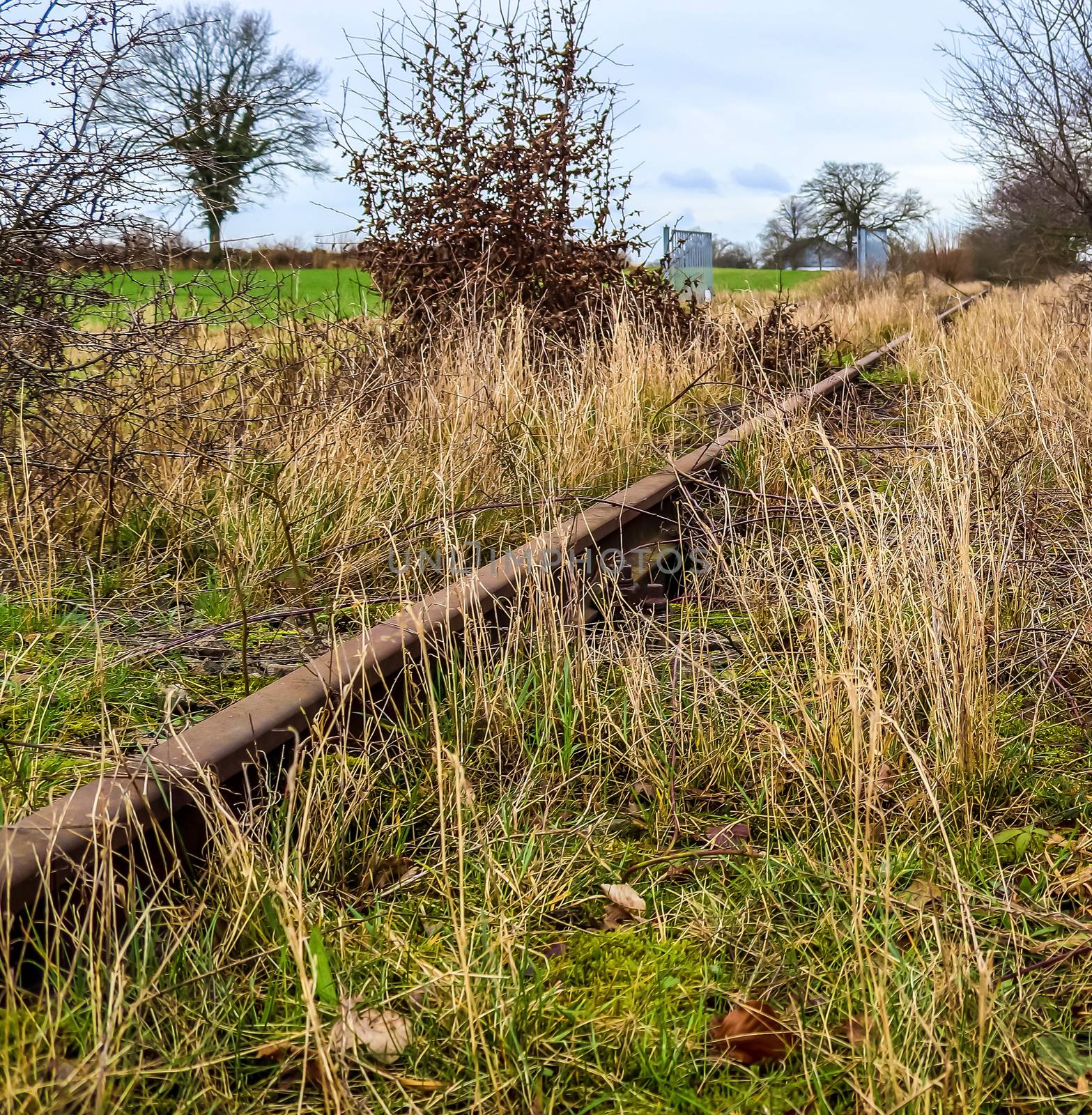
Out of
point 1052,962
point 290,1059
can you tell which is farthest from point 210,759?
point 1052,962

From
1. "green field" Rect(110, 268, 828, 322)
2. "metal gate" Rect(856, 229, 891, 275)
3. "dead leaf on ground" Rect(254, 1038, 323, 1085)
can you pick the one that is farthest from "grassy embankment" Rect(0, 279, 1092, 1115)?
"metal gate" Rect(856, 229, 891, 275)

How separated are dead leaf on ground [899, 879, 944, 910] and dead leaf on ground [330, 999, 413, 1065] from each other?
104 centimetres

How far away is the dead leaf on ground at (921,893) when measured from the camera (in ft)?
7.34

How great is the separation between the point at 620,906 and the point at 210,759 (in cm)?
96

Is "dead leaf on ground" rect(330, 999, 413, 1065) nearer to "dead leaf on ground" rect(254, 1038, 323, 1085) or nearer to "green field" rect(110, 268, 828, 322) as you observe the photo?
"dead leaf on ground" rect(254, 1038, 323, 1085)

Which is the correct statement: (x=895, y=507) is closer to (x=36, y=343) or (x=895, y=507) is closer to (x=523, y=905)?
(x=523, y=905)

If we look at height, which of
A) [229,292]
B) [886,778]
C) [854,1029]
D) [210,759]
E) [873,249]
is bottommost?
[854,1029]

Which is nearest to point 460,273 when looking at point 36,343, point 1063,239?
point 36,343

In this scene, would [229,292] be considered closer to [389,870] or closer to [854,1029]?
[389,870]

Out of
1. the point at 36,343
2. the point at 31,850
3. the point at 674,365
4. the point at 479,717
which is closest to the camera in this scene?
the point at 31,850

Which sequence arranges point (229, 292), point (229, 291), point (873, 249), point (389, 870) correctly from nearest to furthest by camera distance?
1. point (389, 870)
2. point (229, 292)
3. point (229, 291)
4. point (873, 249)

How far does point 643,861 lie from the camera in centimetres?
255

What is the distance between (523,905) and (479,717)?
31.5 inches

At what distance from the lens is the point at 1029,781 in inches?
111
